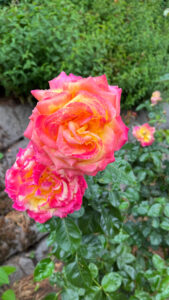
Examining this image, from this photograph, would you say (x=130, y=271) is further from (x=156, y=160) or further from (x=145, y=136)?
(x=145, y=136)

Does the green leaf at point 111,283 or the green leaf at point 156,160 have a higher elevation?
the green leaf at point 156,160

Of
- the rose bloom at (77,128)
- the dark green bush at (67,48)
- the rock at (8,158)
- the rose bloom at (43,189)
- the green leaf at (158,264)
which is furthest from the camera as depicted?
the dark green bush at (67,48)

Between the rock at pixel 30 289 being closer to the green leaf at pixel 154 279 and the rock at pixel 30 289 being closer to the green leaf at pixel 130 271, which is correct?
the green leaf at pixel 130 271

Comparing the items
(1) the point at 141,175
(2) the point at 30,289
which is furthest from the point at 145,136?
(2) the point at 30,289

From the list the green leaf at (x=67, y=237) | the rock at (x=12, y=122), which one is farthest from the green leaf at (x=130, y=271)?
the rock at (x=12, y=122)

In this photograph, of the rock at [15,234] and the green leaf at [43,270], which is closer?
the green leaf at [43,270]

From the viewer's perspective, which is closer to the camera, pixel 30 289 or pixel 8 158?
pixel 30 289

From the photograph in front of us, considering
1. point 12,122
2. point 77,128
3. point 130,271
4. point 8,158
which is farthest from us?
point 12,122
